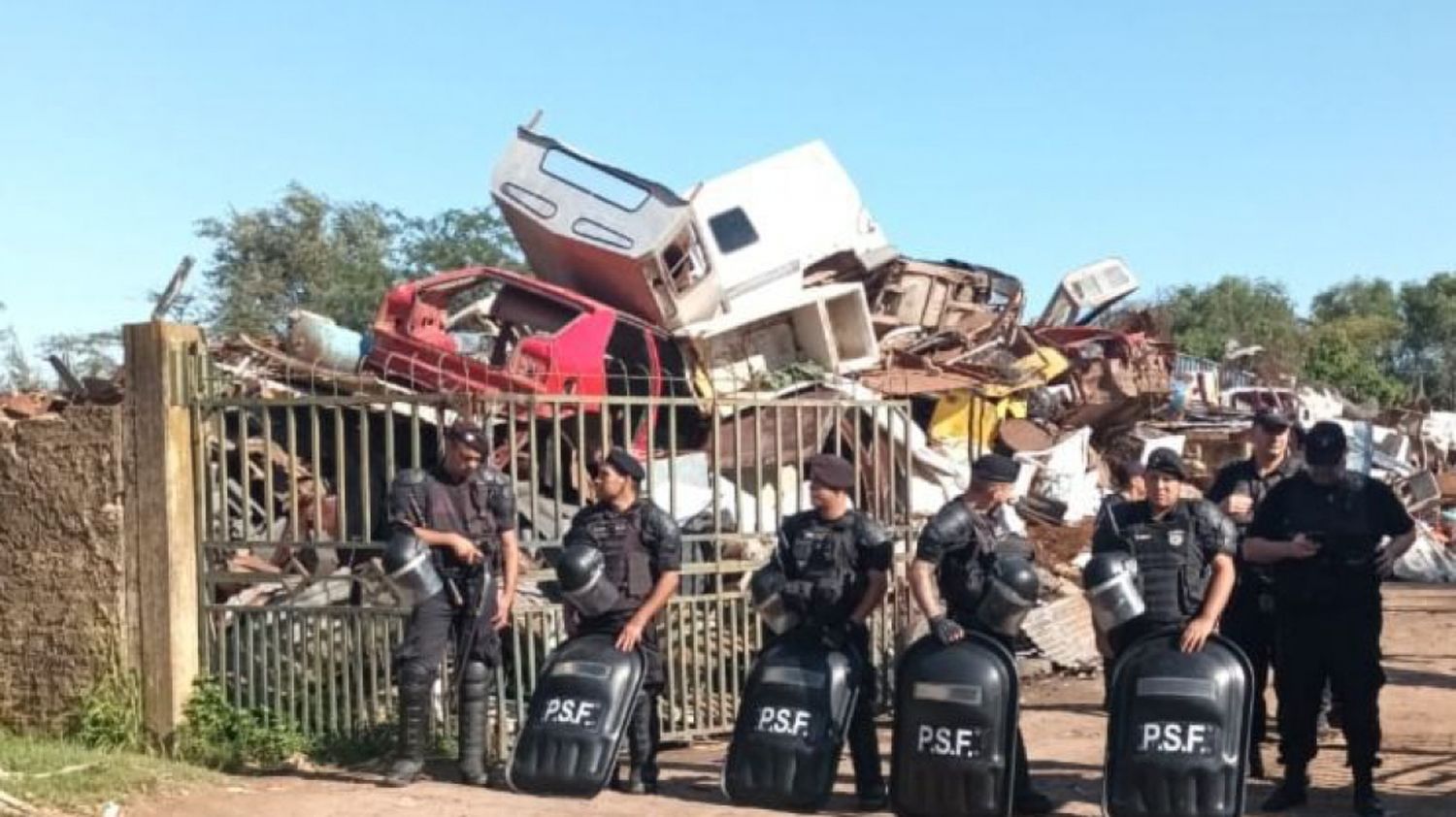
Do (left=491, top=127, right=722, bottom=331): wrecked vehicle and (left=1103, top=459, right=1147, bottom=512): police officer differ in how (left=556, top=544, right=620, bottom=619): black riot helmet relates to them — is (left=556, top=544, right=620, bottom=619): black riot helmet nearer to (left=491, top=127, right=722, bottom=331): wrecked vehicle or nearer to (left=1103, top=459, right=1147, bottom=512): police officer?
(left=1103, top=459, right=1147, bottom=512): police officer

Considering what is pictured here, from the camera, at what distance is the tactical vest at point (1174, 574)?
257 inches

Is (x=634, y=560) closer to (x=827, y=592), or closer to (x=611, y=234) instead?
(x=827, y=592)

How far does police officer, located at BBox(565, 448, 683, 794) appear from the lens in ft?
24.0

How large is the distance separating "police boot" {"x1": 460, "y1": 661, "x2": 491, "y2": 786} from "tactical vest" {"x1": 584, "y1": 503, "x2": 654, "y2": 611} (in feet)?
2.75

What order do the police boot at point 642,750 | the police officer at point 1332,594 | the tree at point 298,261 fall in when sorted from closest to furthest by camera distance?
the police officer at point 1332,594 < the police boot at point 642,750 < the tree at point 298,261

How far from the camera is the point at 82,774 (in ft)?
23.8

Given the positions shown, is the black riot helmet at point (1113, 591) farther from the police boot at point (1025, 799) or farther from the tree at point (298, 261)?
the tree at point (298, 261)


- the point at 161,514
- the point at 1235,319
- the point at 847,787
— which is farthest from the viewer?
the point at 1235,319

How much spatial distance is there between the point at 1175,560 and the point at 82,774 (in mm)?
5011

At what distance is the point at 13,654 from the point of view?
8.46 metres

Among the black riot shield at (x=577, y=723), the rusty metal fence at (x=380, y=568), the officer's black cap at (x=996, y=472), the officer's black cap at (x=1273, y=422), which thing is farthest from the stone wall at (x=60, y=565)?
the officer's black cap at (x=1273, y=422)

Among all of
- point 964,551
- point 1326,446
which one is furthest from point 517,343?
point 1326,446

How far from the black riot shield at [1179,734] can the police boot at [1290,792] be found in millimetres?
993

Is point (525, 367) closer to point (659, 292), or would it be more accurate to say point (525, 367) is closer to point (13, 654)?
point (659, 292)
